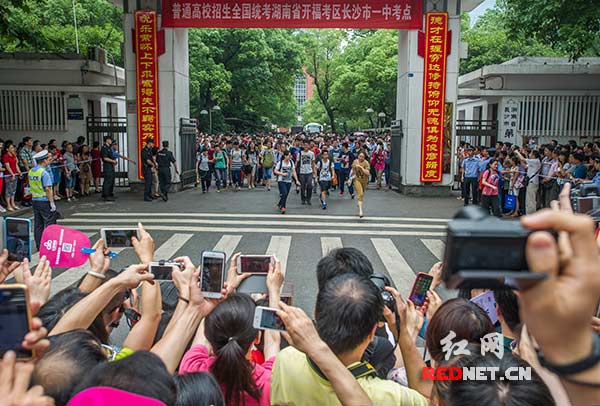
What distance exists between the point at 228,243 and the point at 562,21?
423 inches

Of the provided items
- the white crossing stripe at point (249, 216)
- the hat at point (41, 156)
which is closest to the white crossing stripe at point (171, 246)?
the white crossing stripe at point (249, 216)

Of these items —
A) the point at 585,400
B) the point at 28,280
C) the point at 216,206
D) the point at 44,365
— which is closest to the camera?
the point at 585,400

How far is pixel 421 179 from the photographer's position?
16.7m

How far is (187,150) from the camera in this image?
59.3 feet

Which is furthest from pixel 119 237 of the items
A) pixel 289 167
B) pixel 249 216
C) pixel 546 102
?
pixel 546 102

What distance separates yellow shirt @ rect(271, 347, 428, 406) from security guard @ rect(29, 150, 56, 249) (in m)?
7.80

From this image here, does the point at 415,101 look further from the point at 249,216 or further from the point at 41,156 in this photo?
the point at 41,156

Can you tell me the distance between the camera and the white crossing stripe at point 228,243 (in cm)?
950

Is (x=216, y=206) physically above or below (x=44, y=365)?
below

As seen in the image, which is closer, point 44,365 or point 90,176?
point 44,365

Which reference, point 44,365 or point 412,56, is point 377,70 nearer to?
point 412,56

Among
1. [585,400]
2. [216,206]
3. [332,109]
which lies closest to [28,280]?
[585,400]

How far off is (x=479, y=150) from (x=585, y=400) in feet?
46.2

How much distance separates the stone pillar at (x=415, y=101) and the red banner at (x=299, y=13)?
4.21ft
